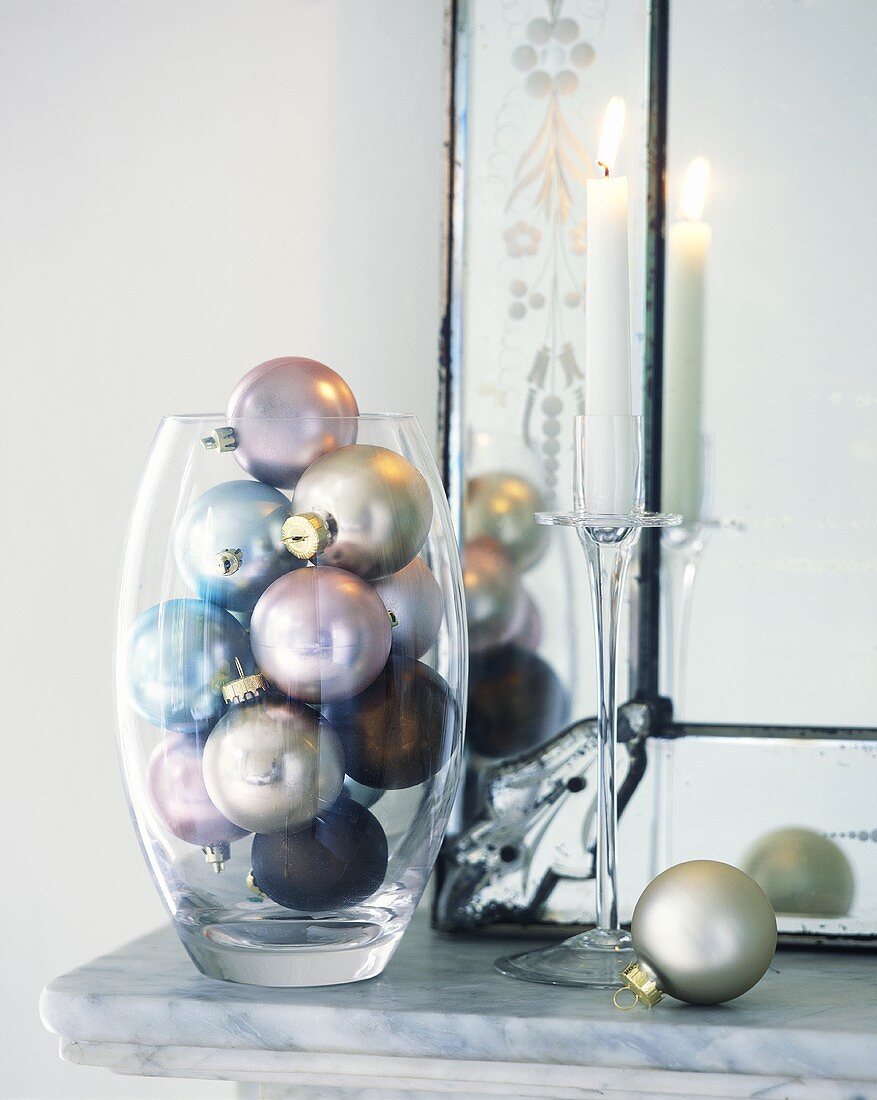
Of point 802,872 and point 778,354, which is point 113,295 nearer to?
point 778,354

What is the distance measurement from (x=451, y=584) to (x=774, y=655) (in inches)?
8.5

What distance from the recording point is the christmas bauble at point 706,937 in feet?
1.68

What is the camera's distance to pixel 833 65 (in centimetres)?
68

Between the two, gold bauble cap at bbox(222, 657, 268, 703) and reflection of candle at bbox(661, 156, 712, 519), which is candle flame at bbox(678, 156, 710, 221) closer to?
reflection of candle at bbox(661, 156, 712, 519)

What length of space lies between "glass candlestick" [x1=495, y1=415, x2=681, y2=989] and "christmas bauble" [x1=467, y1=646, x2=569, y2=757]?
0.28ft

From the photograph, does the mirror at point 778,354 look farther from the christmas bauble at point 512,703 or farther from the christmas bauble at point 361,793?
the christmas bauble at point 361,793

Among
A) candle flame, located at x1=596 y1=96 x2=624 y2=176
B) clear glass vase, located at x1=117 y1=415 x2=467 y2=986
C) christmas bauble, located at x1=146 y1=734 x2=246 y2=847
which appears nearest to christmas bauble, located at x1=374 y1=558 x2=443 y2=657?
clear glass vase, located at x1=117 y1=415 x2=467 y2=986

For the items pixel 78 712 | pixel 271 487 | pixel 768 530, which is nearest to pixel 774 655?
pixel 768 530

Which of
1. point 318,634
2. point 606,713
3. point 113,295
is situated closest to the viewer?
point 318,634

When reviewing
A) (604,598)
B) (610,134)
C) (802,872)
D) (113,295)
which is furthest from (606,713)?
(113,295)

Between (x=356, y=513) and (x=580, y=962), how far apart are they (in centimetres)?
25

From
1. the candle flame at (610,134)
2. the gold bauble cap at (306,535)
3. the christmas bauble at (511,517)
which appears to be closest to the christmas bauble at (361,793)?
the gold bauble cap at (306,535)

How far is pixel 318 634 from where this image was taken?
0.50 metres

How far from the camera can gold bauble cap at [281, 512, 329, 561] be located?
521mm
